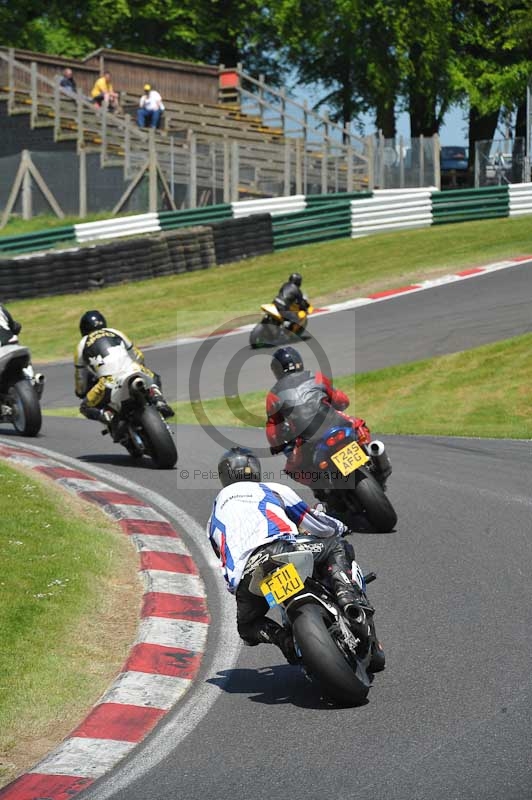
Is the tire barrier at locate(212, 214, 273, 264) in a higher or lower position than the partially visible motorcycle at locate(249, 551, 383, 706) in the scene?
higher

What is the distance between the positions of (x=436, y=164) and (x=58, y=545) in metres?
25.7

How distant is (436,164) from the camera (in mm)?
33000

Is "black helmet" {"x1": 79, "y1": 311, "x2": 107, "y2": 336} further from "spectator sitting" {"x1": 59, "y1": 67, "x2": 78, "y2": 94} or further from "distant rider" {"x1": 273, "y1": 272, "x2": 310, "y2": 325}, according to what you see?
"spectator sitting" {"x1": 59, "y1": 67, "x2": 78, "y2": 94}

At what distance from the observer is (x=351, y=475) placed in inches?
379

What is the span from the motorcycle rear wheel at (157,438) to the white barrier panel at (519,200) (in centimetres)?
2083

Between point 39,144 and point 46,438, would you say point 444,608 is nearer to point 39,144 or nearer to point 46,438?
point 46,438

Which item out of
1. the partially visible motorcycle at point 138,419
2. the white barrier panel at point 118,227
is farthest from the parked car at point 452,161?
the partially visible motorcycle at point 138,419

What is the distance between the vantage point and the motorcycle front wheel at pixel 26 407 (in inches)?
563

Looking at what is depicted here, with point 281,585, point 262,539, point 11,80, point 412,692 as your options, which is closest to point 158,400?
point 262,539

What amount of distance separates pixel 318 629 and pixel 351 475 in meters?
3.76

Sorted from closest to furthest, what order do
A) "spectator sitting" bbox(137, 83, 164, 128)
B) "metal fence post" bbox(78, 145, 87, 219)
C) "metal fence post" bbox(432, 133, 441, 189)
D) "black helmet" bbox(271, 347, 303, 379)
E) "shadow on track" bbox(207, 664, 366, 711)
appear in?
"shadow on track" bbox(207, 664, 366, 711) < "black helmet" bbox(271, 347, 303, 379) < "metal fence post" bbox(78, 145, 87, 219) < "metal fence post" bbox(432, 133, 441, 189) < "spectator sitting" bbox(137, 83, 164, 128)

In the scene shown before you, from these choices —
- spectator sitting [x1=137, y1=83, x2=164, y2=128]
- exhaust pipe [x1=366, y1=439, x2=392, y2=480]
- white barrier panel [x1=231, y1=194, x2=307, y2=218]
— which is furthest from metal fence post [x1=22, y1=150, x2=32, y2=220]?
exhaust pipe [x1=366, y1=439, x2=392, y2=480]

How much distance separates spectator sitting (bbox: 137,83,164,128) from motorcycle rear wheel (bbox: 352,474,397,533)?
1024 inches

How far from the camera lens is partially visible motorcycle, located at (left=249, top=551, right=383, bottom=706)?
5.87m
